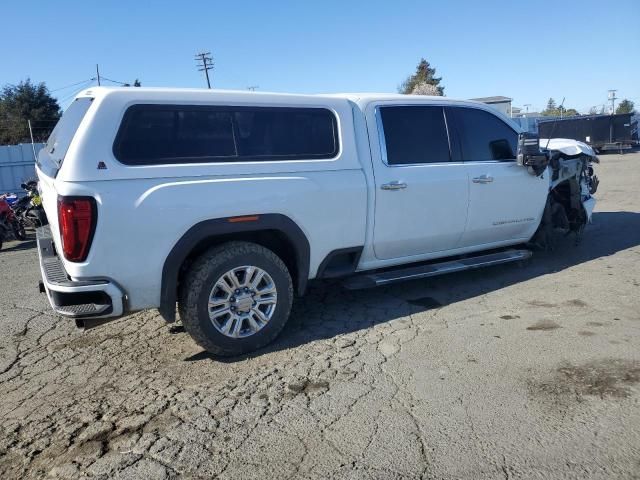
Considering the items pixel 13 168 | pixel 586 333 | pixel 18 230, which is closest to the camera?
pixel 586 333

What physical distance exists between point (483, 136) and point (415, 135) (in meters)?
0.98

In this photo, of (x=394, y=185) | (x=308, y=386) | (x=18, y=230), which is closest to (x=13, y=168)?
(x=18, y=230)

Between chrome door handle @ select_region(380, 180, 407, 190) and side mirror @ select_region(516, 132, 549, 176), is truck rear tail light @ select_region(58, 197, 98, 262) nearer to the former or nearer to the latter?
chrome door handle @ select_region(380, 180, 407, 190)

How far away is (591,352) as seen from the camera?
383cm

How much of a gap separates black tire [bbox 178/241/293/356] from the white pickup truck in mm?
11

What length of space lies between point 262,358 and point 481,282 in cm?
284

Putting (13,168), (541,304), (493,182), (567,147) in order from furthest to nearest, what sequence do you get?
(13,168)
(567,147)
(493,182)
(541,304)

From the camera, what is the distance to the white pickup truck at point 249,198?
350cm

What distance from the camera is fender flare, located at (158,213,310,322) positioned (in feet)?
12.2

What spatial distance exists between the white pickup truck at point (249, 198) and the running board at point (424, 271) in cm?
2

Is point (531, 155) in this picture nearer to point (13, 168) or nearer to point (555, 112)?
point (13, 168)

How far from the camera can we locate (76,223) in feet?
11.1

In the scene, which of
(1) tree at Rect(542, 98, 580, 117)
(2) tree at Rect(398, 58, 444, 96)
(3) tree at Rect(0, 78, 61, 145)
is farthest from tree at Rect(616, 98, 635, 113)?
(3) tree at Rect(0, 78, 61, 145)

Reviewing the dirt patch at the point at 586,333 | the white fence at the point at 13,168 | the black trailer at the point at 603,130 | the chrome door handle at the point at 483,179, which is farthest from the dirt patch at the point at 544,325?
the black trailer at the point at 603,130
